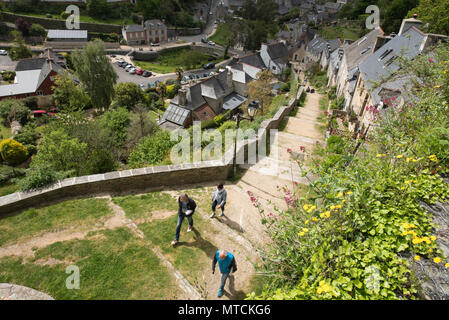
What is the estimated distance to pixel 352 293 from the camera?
128 inches

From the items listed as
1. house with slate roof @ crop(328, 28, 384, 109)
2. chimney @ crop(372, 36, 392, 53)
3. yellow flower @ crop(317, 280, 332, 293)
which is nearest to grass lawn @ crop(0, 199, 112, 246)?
yellow flower @ crop(317, 280, 332, 293)

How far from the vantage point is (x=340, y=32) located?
6744 centimetres

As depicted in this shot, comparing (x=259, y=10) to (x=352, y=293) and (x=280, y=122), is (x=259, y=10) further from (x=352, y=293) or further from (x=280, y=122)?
(x=352, y=293)

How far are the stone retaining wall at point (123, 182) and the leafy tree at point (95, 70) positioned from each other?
25613 millimetres

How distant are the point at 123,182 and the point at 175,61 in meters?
60.7

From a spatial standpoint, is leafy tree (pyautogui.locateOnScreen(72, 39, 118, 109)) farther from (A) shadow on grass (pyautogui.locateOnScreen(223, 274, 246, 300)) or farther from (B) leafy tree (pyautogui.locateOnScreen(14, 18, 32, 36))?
(B) leafy tree (pyautogui.locateOnScreen(14, 18, 32, 36))

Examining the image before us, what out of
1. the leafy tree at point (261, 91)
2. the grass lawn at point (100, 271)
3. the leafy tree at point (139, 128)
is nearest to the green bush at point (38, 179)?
the grass lawn at point (100, 271)

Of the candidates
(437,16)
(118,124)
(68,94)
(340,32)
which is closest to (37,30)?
(68,94)

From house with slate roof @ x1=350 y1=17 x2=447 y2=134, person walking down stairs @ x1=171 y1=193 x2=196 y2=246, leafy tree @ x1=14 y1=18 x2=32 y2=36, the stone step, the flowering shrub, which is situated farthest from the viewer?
leafy tree @ x1=14 y1=18 x2=32 y2=36

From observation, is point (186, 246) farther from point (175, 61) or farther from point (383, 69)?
point (175, 61)

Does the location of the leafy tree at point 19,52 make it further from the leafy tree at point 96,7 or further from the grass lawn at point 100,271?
the grass lawn at point 100,271

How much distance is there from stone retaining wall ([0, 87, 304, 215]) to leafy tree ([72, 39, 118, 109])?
84.0 ft

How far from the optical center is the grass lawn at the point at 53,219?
6.85 m

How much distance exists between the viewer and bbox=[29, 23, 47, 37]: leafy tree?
192 feet
